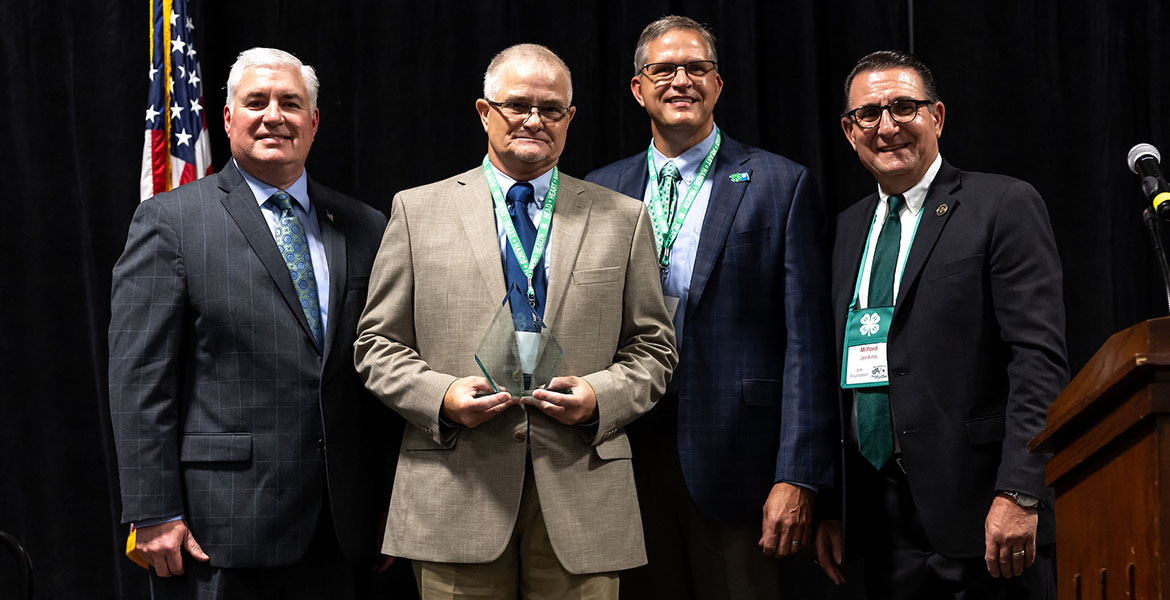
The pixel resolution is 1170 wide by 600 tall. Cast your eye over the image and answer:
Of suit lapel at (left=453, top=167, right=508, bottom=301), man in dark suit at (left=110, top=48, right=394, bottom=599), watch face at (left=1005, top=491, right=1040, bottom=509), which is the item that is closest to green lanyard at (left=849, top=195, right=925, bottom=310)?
watch face at (left=1005, top=491, right=1040, bottom=509)

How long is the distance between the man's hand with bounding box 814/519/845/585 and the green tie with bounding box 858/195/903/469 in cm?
26

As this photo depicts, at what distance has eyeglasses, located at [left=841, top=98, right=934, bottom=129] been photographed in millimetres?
2869

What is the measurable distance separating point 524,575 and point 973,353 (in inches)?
48.1

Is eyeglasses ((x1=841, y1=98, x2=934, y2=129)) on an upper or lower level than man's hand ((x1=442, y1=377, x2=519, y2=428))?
upper

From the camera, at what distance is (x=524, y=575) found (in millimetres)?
2418

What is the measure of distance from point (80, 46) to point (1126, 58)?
3.74m

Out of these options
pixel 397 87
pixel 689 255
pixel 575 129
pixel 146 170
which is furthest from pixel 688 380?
pixel 146 170

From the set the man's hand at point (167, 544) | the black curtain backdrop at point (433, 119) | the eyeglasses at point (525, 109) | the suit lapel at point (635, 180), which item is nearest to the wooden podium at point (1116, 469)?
the eyeglasses at point (525, 109)

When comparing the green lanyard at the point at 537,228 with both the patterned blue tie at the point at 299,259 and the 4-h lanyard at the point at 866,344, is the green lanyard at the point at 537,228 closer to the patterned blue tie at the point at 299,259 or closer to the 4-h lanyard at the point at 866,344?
the patterned blue tie at the point at 299,259

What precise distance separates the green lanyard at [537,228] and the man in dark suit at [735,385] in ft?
1.28

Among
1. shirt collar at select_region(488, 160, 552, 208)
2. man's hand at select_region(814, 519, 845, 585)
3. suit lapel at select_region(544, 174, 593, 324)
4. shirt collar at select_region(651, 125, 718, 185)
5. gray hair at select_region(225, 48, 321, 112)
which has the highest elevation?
gray hair at select_region(225, 48, 321, 112)

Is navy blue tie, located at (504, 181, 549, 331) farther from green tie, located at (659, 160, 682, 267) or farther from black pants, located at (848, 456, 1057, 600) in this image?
black pants, located at (848, 456, 1057, 600)

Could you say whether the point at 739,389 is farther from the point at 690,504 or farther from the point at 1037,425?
the point at 1037,425

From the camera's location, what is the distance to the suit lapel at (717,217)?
277cm
